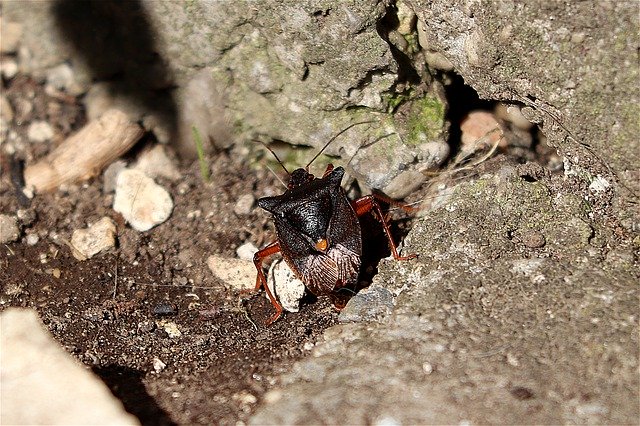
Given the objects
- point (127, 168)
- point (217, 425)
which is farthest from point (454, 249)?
point (127, 168)

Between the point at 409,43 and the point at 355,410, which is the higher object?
the point at 409,43

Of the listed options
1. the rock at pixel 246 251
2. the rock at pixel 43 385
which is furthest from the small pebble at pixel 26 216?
the rock at pixel 43 385

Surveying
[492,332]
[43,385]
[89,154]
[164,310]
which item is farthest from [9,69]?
[492,332]

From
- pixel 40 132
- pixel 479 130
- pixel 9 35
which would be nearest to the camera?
pixel 479 130

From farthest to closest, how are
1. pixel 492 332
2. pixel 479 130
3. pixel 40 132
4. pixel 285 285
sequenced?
pixel 40 132 < pixel 479 130 < pixel 285 285 < pixel 492 332

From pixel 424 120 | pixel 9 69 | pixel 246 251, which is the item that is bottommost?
pixel 246 251

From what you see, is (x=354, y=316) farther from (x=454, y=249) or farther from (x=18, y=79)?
(x=18, y=79)

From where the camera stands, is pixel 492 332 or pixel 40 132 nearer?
pixel 492 332

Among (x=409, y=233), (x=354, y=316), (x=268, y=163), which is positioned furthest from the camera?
(x=268, y=163)

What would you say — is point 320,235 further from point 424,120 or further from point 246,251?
point 424,120
